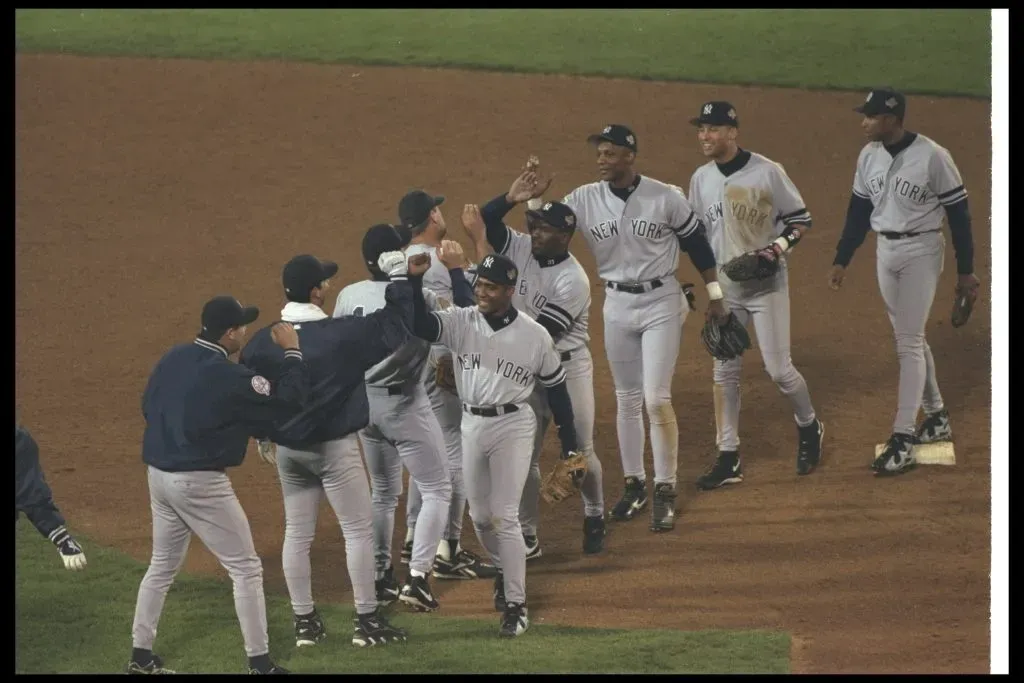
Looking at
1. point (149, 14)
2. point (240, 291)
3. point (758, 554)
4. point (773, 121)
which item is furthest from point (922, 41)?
point (149, 14)

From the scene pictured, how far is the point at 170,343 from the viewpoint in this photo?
8836 mm

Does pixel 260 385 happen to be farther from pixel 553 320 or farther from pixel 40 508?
pixel 553 320

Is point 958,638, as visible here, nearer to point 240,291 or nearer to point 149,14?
point 240,291

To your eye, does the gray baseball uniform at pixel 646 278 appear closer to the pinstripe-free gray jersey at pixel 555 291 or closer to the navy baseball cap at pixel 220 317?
the pinstripe-free gray jersey at pixel 555 291

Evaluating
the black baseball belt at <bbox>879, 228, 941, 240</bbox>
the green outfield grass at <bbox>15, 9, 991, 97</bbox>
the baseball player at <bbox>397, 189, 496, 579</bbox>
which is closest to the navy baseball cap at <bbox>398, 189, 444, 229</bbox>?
the baseball player at <bbox>397, 189, 496, 579</bbox>

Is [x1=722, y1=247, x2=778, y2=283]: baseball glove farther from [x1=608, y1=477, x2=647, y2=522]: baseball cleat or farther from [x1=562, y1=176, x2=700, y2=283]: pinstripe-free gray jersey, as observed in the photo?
[x1=608, y1=477, x2=647, y2=522]: baseball cleat

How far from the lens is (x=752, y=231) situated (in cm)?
699

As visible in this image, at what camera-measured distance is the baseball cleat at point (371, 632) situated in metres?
5.75

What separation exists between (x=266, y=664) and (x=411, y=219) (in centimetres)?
192

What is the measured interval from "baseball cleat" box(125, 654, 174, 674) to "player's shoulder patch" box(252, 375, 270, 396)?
1140 mm

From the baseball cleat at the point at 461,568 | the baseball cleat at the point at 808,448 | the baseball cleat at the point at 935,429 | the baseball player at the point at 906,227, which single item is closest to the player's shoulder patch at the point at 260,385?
the baseball cleat at the point at 461,568

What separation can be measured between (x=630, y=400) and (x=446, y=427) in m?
0.87

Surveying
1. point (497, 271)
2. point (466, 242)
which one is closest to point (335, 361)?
point (497, 271)

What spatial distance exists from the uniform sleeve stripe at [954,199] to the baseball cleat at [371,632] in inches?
130
